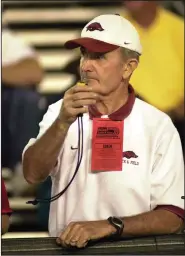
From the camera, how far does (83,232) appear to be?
1967 mm

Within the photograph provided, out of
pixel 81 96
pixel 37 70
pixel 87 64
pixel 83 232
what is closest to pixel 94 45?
pixel 87 64

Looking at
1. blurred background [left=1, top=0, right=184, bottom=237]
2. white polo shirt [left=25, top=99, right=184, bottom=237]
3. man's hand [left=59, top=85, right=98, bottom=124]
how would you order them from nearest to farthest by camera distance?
man's hand [left=59, top=85, right=98, bottom=124] → white polo shirt [left=25, top=99, right=184, bottom=237] → blurred background [left=1, top=0, right=184, bottom=237]

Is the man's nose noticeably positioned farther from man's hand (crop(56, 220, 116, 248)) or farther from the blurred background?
man's hand (crop(56, 220, 116, 248))

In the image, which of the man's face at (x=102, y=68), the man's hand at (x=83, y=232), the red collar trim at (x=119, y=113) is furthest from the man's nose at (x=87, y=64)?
the man's hand at (x=83, y=232)

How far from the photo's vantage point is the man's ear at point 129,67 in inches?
81.3

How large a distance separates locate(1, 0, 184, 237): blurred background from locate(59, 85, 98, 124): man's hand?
168mm

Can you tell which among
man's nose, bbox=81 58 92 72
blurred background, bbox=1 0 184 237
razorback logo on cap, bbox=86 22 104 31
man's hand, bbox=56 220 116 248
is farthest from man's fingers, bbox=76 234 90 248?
razorback logo on cap, bbox=86 22 104 31

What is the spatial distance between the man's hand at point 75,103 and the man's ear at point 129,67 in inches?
6.1

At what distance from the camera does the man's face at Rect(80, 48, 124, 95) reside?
2.03 metres

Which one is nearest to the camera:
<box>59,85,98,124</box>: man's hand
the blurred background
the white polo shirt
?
<box>59,85,98,124</box>: man's hand

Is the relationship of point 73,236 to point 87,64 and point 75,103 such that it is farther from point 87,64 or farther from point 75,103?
point 87,64

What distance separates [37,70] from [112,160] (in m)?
0.93

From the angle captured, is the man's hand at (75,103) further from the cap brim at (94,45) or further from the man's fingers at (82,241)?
the man's fingers at (82,241)

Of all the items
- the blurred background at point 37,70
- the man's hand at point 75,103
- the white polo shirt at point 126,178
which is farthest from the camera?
the blurred background at point 37,70
